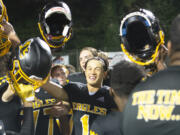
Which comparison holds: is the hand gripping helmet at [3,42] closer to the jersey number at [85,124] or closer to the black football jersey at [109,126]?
the black football jersey at [109,126]

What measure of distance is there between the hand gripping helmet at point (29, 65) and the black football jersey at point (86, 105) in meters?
0.93

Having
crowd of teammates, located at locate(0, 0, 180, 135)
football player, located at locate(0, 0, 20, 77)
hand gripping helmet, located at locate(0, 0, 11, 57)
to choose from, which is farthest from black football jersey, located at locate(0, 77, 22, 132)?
hand gripping helmet, located at locate(0, 0, 11, 57)

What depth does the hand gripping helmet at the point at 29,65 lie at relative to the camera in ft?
9.11

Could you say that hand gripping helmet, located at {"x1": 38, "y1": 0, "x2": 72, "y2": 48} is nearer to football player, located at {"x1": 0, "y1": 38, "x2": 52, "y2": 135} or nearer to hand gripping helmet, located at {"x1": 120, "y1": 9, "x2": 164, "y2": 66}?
hand gripping helmet, located at {"x1": 120, "y1": 9, "x2": 164, "y2": 66}

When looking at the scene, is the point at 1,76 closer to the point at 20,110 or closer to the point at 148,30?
the point at 20,110

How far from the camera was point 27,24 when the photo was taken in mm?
16953

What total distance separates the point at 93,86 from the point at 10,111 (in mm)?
1019

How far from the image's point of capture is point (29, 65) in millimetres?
2777

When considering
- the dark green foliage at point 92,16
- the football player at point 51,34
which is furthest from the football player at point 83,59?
the dark green foliage at point 92,16

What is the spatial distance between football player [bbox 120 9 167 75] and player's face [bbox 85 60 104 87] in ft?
1.61

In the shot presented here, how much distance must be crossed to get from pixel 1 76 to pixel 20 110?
328 millimetres

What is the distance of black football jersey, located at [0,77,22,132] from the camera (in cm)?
305

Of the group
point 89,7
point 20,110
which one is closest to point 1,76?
point 20,110

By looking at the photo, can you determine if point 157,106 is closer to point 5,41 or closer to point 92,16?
Result: point 5,41
